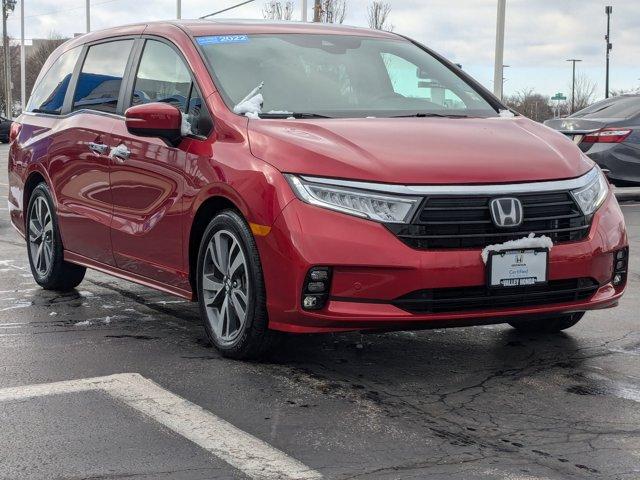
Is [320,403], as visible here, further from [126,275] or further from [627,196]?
[627,196]

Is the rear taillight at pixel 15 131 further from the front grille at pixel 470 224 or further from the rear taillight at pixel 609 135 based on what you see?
the rear taillight at pixel 609 135

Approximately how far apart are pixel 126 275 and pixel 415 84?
1.99 metres

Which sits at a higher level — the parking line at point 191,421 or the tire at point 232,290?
the tire at point 232,290

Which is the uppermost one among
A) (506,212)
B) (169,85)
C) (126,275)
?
(169,85)

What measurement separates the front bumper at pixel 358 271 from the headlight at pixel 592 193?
26cm

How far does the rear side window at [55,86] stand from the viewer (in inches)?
306

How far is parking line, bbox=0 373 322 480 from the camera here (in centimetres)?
382

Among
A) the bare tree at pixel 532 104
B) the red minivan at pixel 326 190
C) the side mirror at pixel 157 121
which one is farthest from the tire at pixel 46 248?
the bare tree at pixel 532 104

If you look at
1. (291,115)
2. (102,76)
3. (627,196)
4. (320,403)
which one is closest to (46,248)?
(102,76)

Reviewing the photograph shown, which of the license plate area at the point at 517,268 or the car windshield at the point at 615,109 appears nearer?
the license plate area at the point at 517,268

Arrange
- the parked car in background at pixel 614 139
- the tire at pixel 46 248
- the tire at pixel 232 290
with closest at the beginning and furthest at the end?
the tire at pixel 232 290, the tire at pixel 46 248, the parked car in background at pixel 614 139

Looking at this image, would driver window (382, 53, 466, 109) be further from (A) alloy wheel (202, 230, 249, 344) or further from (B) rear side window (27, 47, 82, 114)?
(B) rear side window (27, 47, 82, 114)

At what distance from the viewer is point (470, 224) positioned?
4.91 m

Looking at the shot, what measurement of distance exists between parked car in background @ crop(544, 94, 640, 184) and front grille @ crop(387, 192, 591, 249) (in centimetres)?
988
